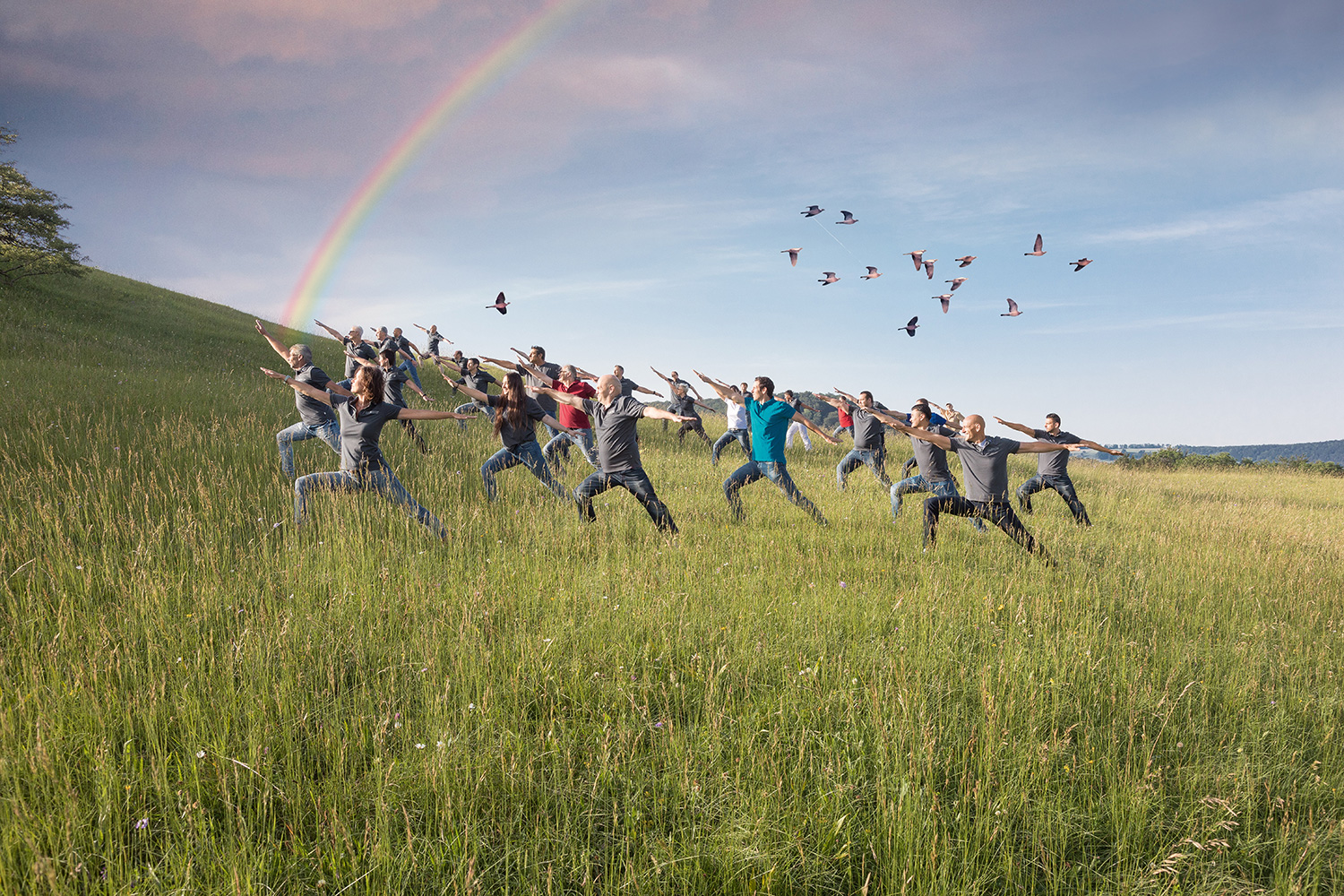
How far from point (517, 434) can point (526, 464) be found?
17.9 inches

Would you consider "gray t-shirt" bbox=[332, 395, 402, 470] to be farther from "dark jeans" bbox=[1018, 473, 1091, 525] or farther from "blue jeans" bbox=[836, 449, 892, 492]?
"dark jeans" bbox=[1018, 473, 1091, 525]

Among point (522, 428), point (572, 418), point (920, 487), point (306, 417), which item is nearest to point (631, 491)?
point (522, 428)

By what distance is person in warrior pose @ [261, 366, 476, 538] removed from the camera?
6.93 metres

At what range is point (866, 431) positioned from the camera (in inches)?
513

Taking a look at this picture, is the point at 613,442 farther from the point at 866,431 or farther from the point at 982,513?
the point at 866,431

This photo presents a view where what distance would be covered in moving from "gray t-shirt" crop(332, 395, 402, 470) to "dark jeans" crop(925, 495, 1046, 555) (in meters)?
6.36

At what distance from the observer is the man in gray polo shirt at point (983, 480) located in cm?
738

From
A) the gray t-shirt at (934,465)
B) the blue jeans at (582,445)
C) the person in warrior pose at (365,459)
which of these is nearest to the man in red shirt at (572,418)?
the blue jeans at (582,445)

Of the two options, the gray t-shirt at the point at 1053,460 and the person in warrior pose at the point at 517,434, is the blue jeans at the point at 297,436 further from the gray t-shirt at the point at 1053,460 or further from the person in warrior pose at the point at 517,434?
the gray t-shirt at the point at 1053,460

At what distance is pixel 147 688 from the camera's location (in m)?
3.54

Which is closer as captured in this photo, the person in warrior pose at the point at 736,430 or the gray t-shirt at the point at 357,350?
the gray t-shirt at the point at 357,350

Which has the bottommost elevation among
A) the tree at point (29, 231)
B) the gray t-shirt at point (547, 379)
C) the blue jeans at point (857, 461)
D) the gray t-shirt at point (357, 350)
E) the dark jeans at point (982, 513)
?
the dark jeans at point (982, 513)

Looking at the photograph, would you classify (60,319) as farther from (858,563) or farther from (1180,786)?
(1180,786)

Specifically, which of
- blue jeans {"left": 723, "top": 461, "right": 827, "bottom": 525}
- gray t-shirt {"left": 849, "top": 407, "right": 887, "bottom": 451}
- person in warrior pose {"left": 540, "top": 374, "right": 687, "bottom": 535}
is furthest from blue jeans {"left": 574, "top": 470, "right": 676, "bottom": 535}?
gray t-shirt {"left": 849, "top": 407, "right": 887, "bottom": 451}
